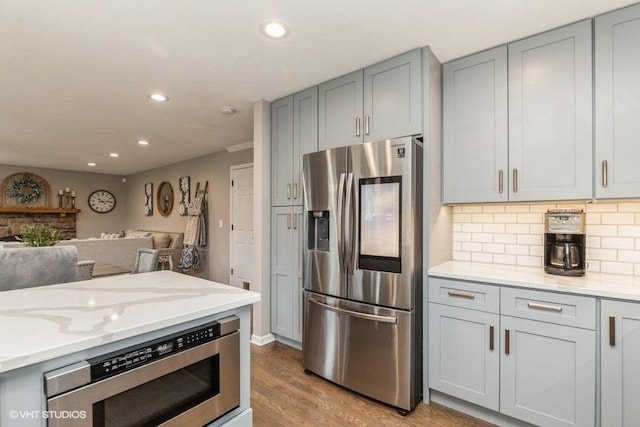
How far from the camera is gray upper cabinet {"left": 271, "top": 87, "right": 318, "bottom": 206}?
278 cm

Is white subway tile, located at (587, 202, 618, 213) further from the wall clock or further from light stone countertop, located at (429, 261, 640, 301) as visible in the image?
the wall clock

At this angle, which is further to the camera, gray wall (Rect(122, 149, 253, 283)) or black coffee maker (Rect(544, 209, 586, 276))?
gray wall (Rect(122, 149, 253, 283))

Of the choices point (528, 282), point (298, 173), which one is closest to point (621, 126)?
point (528, 282)

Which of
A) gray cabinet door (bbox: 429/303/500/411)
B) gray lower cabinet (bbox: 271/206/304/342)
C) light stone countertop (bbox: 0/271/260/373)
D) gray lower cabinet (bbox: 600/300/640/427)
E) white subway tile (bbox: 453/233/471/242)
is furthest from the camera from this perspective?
gray lower cabinet (bbox: 271/206/304/342)

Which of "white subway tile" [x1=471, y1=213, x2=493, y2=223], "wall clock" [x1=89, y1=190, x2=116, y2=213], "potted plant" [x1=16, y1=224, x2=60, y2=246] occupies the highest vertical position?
"wall clock" [x1=89, y1=190, x2=116, y2=213]

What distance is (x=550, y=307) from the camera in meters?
1.71

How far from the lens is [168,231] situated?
674cm

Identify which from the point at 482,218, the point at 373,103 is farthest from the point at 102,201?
the point at 482,218

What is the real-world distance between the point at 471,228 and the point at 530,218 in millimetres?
401

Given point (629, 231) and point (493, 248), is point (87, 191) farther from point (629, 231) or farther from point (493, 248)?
point (629, 231)

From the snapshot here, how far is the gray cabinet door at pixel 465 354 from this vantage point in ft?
6.16

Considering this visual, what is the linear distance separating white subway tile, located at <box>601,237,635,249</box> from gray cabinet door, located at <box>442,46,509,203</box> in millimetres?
650

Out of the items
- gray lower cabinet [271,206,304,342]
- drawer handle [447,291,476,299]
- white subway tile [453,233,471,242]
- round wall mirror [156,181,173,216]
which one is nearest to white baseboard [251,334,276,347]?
gray lower cabinet [271,206,304,342]

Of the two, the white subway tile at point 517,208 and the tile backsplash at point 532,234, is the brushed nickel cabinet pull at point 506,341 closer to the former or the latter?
the tile backsplash at point 532,234
